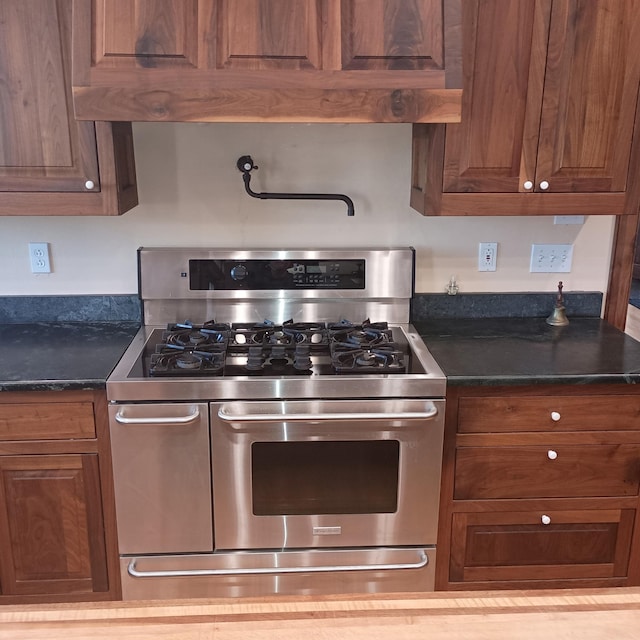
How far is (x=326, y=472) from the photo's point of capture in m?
1.93

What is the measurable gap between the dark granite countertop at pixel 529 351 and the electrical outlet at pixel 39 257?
4.41ft

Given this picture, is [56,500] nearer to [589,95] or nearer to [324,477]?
[324,477]

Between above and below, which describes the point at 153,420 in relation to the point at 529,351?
below

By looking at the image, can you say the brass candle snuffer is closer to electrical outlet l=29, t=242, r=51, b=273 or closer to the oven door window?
the oven door window

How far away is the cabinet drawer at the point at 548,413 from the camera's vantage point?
193 centimetres

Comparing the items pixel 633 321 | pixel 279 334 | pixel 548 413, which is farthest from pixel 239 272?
pixel 633 321

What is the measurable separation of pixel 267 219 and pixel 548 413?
3.76ft

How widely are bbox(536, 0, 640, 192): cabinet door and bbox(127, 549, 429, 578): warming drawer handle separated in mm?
1242

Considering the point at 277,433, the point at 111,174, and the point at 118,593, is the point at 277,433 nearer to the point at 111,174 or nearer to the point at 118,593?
the point at 118,593

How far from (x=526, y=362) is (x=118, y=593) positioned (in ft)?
4.72

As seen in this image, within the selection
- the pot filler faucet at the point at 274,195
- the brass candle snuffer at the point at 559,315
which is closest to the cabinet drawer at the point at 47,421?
the pot filler faucet at the point at 274,195

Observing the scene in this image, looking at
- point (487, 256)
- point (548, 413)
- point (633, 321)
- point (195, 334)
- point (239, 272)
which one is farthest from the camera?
point (633, 321)

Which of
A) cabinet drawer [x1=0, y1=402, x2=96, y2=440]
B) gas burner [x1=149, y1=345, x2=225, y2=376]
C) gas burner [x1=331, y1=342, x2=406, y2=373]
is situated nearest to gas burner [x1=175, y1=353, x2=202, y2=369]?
gas burner [x1=149, y1=345, x2=225, y2=376]

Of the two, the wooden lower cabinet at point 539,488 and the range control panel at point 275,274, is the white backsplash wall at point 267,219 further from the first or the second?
the wooden lower cabinet at point 539,488
